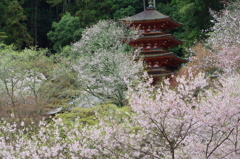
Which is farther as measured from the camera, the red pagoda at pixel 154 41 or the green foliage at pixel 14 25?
the green foliage at pixel 14 25

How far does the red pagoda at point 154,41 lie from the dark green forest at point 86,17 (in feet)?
15.5

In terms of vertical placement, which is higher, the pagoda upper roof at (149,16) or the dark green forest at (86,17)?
the pagoda upper roof at (149,16)

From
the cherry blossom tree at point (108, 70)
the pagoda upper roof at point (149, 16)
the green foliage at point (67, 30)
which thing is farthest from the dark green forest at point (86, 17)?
the cherry blossom tree at point (108, 70)

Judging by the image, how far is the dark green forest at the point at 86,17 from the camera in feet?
87.8

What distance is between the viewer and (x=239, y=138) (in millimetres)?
6984

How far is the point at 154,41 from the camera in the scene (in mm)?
20922

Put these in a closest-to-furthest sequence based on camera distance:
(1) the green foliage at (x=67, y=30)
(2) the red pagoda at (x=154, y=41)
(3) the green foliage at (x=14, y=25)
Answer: (2) the red pagoda at (x=154, y=41)
(1) the green foliage at (x=67, y=30)
(3) the green foliage at (x=14, y=25)

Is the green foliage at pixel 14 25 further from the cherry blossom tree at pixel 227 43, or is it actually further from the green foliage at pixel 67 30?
the cherry blossom tree at pixel 227 43

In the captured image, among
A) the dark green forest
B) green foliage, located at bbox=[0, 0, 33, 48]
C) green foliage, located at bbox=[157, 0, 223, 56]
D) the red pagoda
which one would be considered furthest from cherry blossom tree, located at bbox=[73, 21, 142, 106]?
green foliage, located at bbox=[0, 0, 33, 48]

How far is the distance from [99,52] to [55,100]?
3473mm

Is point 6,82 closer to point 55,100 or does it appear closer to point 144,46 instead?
point 55,100

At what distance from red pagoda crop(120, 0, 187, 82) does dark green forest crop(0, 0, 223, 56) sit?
474 cm

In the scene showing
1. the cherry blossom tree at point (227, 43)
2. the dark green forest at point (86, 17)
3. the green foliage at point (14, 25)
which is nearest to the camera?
the cherry blossom tree at point (227, 43)

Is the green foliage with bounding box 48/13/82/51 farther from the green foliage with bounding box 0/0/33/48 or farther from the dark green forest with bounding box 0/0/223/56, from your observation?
the green foliage with bounding box 0/0/33/48
